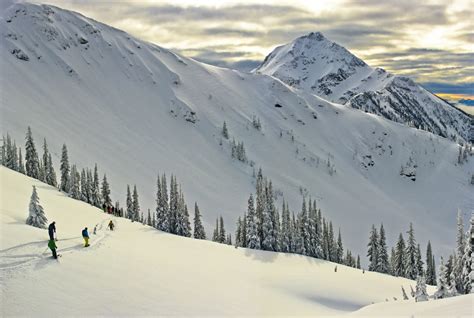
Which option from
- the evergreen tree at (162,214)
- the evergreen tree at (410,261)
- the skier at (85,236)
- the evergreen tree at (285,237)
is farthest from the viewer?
the evergreen tree at (410,261)

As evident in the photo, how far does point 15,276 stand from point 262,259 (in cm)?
3891

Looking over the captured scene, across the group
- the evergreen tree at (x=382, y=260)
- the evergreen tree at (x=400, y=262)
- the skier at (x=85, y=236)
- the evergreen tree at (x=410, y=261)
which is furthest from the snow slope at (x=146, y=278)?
the evergreen tree at (x=382, y=260)

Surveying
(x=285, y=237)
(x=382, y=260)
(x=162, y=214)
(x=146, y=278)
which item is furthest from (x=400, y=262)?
(x=146, y=278)

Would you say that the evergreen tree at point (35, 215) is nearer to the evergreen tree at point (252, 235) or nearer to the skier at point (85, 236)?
the skier at point (85, 236)

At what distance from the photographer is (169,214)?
304 feet

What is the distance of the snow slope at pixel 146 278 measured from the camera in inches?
899

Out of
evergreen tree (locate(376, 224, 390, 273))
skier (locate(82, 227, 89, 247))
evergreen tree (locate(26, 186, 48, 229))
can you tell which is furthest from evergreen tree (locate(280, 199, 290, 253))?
skier (locate(82, 227, 89, 247))

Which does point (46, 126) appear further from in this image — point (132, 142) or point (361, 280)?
point (361, 280)

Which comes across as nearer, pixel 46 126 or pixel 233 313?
pixel 233 313

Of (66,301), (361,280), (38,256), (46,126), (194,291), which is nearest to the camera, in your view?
(66,301)

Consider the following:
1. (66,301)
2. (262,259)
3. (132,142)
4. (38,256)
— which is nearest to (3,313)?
(66,301)

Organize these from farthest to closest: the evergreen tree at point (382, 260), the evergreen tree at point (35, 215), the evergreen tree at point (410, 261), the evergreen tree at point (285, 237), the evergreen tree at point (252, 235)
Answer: the evergreen tree at point (382, 260), the evergreen tree at point (410, 261), the evergreen tree at point (285, 237), the evergreen tree at point (252, 235), the evergreen tree at point (35, 215)

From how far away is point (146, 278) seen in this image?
29375 mm

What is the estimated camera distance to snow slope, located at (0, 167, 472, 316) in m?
22.8
